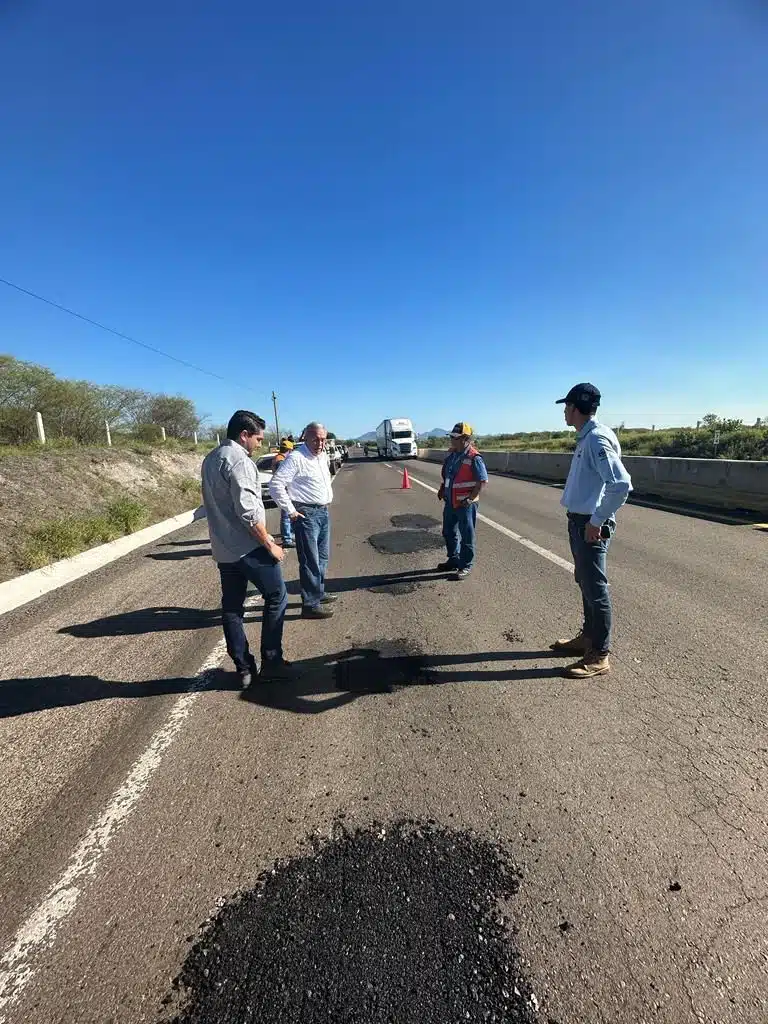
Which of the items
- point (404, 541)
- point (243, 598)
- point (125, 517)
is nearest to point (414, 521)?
point (404, 541)

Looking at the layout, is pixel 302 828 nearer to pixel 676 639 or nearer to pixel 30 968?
pixel 30 968

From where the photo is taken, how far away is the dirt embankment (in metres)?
8.29

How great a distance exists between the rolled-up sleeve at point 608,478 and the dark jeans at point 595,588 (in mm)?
302

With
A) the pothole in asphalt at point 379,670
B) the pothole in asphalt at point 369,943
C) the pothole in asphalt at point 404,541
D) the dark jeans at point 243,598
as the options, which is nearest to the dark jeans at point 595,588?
the pothole in asphalt at point 379,670

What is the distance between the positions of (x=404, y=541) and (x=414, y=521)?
6.64ft

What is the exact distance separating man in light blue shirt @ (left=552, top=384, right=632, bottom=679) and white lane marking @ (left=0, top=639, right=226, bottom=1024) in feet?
9.43

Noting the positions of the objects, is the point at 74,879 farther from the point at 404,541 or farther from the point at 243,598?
the point at 404,541

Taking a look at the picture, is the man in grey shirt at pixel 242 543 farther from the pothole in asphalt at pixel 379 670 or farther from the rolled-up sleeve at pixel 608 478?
the rolled-up sleeve at pixel 608 478

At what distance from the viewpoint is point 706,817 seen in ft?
7.63

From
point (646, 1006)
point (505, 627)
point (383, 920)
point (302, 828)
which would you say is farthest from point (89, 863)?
point (505, 627)

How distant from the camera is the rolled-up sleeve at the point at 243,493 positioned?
135 inches

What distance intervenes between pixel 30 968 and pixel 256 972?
83 cm

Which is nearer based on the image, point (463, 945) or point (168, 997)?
point (168, 997)

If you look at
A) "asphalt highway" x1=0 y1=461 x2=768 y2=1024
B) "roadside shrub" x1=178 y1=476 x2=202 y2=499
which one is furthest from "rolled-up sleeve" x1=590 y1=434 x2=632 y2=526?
"roadside shrub" x1=178 y1=476 x2=202 y2=499
